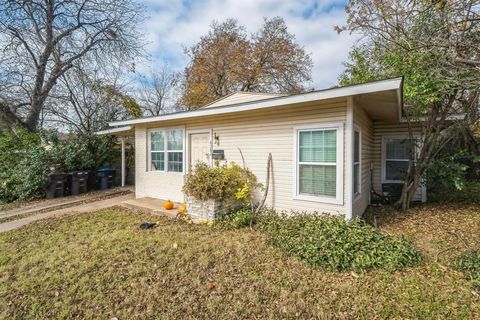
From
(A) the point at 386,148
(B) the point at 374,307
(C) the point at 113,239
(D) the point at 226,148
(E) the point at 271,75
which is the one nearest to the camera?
(B) the point at 374,307

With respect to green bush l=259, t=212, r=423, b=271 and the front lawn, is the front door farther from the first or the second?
green bush l=259, t=212, r=423, b=271

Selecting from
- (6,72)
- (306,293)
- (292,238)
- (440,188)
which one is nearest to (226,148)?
(292,238)

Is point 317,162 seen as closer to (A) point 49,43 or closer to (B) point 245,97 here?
(B) point 245,97

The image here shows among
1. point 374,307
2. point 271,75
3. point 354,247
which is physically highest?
point 271,75

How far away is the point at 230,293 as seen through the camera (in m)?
2.77

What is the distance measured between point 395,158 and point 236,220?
5.59 metres

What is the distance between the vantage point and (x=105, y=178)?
1066cm

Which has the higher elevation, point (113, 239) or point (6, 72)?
point (6, 72)

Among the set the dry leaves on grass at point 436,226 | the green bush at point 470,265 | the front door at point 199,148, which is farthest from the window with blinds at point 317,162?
the front door at point 199,148

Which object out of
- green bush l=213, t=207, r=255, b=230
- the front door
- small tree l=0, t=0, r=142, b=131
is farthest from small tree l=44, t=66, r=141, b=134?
green bush l=213, t=207, r=255, b=230

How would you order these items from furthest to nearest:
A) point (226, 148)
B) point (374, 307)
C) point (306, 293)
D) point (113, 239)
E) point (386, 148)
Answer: point (386, 148), point (226, 148), point (113, 239), point (306, 293), point (374, 307)

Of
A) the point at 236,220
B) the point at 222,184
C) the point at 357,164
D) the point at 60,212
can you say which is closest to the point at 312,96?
the point at 357,164

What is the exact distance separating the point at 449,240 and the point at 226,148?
16.0ft

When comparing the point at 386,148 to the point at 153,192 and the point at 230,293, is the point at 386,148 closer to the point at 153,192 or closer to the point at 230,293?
the point at 230,293
